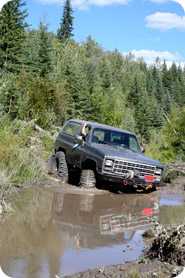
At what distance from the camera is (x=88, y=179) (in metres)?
11.7

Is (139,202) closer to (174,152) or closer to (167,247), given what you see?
(167,247)

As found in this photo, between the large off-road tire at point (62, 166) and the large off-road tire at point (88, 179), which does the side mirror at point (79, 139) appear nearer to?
the large off-road tire at point (62, 166)

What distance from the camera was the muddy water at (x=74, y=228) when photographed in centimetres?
570

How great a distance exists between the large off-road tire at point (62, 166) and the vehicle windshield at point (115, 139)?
1056mm

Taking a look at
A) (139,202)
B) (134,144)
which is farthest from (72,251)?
(134,144)

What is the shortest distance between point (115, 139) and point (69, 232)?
547 cm

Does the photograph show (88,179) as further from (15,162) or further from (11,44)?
(11,44)

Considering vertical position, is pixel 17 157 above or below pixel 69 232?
above

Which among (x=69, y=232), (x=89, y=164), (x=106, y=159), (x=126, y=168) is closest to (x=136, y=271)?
(x=69, y=232)

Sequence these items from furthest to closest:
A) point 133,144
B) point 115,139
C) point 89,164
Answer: point 133,144 < point 115,139 < point 89,164

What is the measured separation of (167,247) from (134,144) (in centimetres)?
735

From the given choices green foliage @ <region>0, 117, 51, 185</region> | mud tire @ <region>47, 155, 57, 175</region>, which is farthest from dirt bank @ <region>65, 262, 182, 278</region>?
mud tire @ <region>47, 155, 57, 175</region>

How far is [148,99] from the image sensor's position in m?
58.0

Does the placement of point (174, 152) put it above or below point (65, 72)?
below
